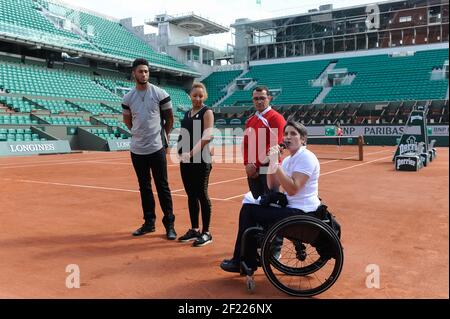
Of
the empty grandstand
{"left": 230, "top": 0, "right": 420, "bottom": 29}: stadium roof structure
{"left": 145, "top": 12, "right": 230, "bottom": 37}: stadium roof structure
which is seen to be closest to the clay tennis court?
the empty grandstand

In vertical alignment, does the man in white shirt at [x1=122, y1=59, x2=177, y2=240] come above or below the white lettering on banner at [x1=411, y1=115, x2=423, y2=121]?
below

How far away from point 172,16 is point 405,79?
88.9 feet

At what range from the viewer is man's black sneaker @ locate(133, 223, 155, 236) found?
5.25 m

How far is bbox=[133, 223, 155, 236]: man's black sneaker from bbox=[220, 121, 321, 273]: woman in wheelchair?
6.69 ft

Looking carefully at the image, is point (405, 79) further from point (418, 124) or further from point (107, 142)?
point (107, 142)

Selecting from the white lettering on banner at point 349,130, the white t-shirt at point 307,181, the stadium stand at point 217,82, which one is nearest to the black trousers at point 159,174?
the white t-shirt at point 307,181

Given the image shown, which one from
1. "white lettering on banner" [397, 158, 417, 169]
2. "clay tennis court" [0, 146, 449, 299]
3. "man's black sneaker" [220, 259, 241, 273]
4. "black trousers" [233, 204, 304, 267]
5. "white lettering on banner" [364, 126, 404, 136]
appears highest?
"white lettering on banner" [364, 126, 404, 136]

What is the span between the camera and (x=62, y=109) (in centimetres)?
2675

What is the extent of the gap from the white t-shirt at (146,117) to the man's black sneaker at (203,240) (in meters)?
1.24

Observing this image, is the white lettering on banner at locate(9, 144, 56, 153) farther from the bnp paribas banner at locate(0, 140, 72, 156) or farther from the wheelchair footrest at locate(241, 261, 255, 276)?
the wheelchair footrest at locate(241, 261, 255, 276)

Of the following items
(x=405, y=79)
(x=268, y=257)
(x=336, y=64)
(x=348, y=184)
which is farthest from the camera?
(x=336, y=64)

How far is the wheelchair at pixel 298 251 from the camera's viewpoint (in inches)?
129

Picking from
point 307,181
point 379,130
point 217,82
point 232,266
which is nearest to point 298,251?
point 232,266
